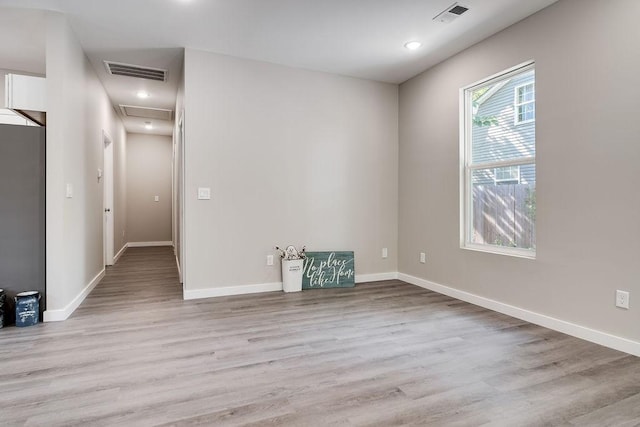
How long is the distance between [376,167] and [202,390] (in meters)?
3.49

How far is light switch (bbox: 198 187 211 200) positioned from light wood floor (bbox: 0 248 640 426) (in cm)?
115

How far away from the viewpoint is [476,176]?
12.2 ft

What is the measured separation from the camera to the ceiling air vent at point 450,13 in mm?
2867

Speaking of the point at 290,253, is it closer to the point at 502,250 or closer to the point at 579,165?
the point at 502,250

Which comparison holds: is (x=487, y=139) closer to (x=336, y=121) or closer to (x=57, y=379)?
(x=336, y=121)

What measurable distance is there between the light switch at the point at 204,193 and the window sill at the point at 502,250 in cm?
282

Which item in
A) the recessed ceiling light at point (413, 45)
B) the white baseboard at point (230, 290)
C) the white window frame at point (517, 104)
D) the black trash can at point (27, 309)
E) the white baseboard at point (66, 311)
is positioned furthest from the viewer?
the white baseboard at point (230, 290)

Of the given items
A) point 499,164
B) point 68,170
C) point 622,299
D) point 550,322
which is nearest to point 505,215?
point 499,164

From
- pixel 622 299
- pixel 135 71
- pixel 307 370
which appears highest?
pixel 135 71

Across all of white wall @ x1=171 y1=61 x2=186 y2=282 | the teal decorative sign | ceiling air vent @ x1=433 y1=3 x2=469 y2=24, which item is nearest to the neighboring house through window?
ceiling air vent @ x1=433 y1=3 x2=469 y2=24

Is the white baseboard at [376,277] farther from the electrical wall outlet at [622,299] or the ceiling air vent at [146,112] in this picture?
the ceiling air vent at [146,112]

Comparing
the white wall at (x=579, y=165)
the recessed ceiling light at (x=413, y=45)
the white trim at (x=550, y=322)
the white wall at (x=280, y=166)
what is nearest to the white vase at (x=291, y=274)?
the white wall at (x=280, y=166)

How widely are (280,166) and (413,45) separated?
1.93 meters

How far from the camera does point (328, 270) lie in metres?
4.27
